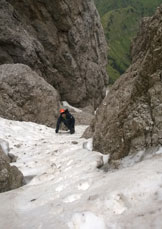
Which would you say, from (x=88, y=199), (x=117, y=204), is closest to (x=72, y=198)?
(x=88, y=199)

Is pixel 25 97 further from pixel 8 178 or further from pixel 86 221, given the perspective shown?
pixel 86 221

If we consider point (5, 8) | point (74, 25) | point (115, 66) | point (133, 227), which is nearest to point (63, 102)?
point (74, 25)

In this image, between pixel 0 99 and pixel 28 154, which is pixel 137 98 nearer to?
pixel 28 154

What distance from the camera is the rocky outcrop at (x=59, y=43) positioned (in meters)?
23.7

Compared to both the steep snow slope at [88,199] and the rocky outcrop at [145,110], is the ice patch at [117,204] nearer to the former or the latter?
the steep snow slope at [88,199]

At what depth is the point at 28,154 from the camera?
848cm

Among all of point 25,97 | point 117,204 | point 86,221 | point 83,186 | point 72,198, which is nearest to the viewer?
point 86,221

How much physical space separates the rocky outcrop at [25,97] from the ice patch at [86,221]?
13.0 meters

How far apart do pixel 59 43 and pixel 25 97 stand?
553 inches

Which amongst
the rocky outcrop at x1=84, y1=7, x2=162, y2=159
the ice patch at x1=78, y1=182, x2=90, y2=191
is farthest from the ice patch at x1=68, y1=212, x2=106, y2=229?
the rocky outcrop at x1=84, y1=7, x2=162, y2=159

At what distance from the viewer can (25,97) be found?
1653cm

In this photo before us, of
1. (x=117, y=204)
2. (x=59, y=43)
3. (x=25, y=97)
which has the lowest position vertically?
(x=117, y=204)

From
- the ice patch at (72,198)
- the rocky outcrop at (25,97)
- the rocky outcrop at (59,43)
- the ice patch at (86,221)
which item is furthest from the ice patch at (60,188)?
the rocky outcrop at (59,43)

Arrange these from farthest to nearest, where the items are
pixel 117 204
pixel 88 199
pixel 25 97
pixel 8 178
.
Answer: pixel 25 97 < pixel 8 178 < pixel 88 199 < pixel 117 204
